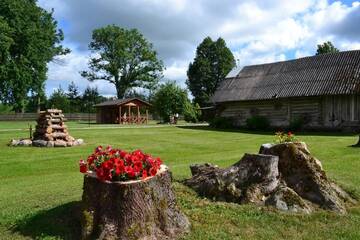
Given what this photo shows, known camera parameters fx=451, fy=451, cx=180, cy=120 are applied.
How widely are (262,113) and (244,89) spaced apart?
9.91 feet

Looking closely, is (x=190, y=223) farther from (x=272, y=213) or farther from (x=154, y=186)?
(x=272, y=213)

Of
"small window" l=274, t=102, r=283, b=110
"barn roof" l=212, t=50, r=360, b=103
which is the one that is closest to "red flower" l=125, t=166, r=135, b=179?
"barn roof" l=212, t=50, r=360, b=103

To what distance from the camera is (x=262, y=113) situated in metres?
33.3

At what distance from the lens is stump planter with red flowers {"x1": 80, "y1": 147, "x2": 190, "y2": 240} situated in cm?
541

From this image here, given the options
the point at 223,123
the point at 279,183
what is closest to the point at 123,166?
the point at 279,183

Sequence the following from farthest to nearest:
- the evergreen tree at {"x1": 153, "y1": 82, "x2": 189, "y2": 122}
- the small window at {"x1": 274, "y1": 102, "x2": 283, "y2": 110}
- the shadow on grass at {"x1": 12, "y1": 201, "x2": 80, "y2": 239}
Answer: the evergreen tree at {"x1": 153, "y1": 82, "x2": 189, "y2": 122}, the small window at {"x1": 274, "y1": 102, "x2": 283, "y2": 110}, the shadow on grass at {"x1": 12, "y1": 201, "x2": 80, "y2": 239}

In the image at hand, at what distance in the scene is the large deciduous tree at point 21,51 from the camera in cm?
3503

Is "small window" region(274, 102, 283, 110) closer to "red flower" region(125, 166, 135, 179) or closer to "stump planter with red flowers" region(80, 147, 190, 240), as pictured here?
"stump planter with red flowers" region(80, 147, 190, 240)

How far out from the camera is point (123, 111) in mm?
57094

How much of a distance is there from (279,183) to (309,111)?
79.1 feet

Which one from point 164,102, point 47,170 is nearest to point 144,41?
point 164,102

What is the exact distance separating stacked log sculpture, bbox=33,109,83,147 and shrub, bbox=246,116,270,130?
47.5 feet

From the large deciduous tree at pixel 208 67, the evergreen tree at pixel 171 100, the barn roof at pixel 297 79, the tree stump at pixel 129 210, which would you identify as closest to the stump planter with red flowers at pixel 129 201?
the tree stump at pixel 129 210

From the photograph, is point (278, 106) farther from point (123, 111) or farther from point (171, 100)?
point (123, 111)
